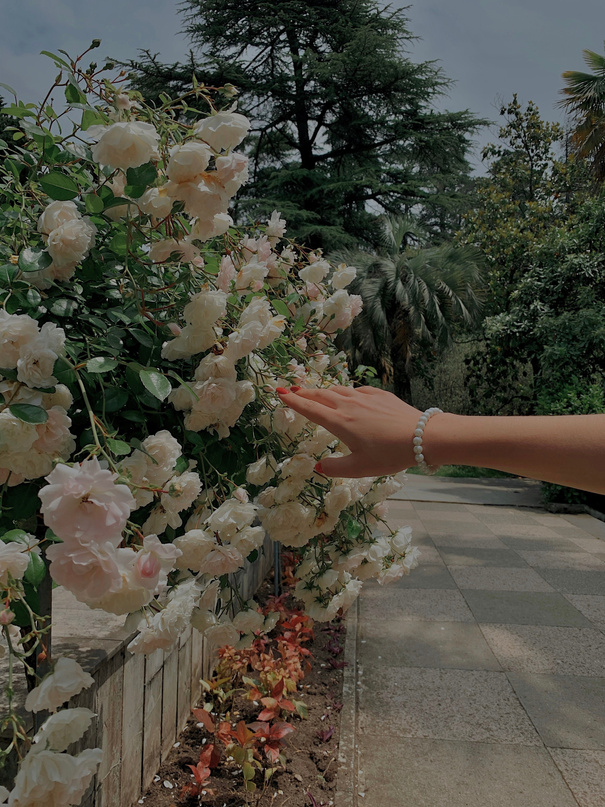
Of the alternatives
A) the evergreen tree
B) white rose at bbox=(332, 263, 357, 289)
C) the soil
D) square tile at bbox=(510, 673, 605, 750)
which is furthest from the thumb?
the evergreen tree

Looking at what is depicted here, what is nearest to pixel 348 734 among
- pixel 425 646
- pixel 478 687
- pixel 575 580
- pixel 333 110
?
pixel 478 687

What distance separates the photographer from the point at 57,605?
2.38 m

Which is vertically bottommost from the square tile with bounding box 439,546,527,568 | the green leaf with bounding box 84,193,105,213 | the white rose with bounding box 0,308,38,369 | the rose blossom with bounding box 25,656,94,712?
the square tile with bounding box 439,546,527,568

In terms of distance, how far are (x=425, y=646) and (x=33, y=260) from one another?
134 inches

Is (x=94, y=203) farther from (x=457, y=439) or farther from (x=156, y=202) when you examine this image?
(x=457, y=439)

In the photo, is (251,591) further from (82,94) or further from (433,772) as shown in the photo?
(82,94)

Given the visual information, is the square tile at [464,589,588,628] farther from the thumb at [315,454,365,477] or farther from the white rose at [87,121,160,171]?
the white rose at [87,121,160,171]

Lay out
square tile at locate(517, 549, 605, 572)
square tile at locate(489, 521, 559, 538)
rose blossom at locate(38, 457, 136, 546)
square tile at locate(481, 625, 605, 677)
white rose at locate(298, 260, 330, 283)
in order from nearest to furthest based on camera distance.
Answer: rose blossom at locate(38, 457, 136, 546), white rose at locate(298, 260, 330, 283), square tile at locate(481, 625, 605, 677), square tile at locate(517, 549, 605, 572), square tile at locate(489, 521, 559, 538)

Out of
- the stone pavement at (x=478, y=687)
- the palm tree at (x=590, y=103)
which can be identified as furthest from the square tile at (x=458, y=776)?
the palm tree at (x=590, y=103)

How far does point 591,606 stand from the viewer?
14.7 feet

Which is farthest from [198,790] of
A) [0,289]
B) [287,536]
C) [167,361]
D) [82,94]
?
[82,94]

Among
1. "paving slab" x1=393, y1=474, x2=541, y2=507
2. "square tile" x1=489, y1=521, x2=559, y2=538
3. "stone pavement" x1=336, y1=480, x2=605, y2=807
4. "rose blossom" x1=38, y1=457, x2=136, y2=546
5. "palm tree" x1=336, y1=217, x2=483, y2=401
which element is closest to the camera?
"rose blossom" x1=38, y1=457, x2=136, y2=546

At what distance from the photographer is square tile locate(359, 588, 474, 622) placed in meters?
4.18

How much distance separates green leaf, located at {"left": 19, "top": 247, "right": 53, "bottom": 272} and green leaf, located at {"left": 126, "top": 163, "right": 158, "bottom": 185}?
0.19 m
